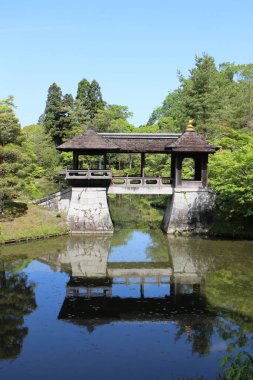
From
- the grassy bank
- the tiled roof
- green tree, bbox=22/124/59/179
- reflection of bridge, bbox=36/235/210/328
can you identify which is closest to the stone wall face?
the grassy bank

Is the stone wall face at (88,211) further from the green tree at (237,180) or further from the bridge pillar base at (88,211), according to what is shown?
the green tree at (237,180)

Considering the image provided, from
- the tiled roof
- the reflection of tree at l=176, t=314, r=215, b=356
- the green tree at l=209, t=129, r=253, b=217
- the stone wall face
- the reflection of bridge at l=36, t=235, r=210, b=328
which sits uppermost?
the tiled roof

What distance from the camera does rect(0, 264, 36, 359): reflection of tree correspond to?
A: 41.4 ft

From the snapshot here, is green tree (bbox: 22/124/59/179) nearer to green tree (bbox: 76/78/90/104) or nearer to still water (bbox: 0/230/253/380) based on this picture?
green tree (bbox: 76/78/90/104)

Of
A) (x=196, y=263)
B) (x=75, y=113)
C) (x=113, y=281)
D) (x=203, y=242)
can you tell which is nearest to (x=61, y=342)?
(x=113, y=281)

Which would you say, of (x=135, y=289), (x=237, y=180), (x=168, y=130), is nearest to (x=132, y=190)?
(x=237, y=180)

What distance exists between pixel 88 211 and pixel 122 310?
49.0ft

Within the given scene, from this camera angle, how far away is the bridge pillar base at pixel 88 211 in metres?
30.1

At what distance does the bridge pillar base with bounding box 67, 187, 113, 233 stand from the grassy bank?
38.5 inches

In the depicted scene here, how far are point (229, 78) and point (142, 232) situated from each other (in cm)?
6457

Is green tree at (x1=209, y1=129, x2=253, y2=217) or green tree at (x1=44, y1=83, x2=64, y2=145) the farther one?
green tree at (x1=44, y1=83, x2=64, y2=145)

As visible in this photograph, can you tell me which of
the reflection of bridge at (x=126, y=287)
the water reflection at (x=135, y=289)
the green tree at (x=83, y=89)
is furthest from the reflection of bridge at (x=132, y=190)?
the green tree at (x=83, y=89)

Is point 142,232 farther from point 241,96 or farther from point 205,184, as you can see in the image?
point 241,96

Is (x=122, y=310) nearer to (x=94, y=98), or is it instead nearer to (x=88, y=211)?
(x=88, y=211)
